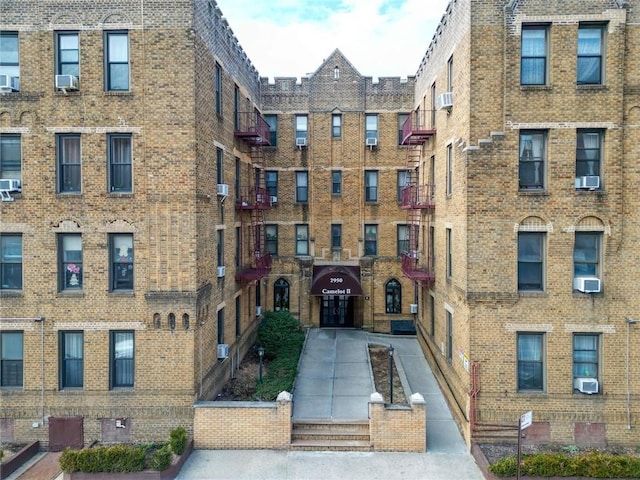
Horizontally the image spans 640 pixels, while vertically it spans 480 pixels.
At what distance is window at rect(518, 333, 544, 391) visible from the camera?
13.6 metres

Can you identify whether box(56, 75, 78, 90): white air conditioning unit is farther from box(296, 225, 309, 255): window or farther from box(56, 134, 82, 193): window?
box(296, 225, 309, 255): window

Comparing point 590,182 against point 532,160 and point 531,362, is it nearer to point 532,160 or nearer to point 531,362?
point 532,160

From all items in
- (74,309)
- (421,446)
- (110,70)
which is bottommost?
(421,446)

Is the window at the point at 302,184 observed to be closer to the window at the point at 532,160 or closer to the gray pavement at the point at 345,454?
the gray pavement at the point at 345,454

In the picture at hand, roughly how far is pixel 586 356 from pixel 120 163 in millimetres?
15168

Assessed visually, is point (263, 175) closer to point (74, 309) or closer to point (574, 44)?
point (74, 309)

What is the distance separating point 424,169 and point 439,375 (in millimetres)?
9439

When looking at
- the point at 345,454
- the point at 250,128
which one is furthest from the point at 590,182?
the point at 250,128

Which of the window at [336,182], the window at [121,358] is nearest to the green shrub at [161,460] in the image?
the window at [121,358]

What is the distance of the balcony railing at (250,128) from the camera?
1939 cm

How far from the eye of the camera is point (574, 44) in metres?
13.2

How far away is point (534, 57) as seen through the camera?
13.4m

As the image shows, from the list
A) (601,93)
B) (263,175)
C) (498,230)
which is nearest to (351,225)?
(263,175)

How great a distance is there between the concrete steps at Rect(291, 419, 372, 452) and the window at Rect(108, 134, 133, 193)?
9050 millimetres
